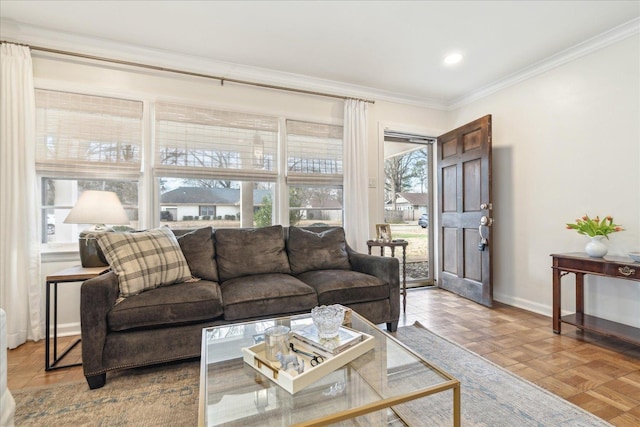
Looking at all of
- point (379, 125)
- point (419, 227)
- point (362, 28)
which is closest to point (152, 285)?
point (362, 28)

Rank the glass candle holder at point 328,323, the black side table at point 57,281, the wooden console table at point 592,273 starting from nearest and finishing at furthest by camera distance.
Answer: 1. the glass candle holder at point 328,323
2. the black side table at point 57,281
3. the wooden console table at point 592,273

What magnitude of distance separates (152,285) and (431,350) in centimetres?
203

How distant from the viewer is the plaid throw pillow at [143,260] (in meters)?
1.95

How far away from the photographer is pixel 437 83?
3.56m

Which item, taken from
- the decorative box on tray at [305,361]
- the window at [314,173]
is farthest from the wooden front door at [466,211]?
the decorative box on tray at [305,361]

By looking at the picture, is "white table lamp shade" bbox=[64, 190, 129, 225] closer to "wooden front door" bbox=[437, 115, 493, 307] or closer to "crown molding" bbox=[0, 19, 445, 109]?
"crown molding" bbox=[0, 19, 445, 109]

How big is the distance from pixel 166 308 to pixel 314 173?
2.12 m

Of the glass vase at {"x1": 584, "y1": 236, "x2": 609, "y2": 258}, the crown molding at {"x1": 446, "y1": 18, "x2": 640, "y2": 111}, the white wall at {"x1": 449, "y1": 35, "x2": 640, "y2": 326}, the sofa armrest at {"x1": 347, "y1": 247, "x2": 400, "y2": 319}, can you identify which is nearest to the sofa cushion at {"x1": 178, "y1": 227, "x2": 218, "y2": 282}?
the sofa armrest at {"x1": 347, "y1": 247, "x2": 400, "y2": 319}

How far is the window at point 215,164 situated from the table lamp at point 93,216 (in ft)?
2.23

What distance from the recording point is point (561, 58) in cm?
289

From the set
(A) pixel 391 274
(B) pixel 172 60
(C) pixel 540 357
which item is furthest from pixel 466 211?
(B) pixel 172 60

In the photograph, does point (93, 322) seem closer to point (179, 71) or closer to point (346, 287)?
point (346, 287)

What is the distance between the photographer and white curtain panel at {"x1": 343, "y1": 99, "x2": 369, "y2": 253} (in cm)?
349

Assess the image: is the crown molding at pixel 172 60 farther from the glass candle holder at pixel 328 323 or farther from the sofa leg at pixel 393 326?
the glass candle holder at pixel 328 323
